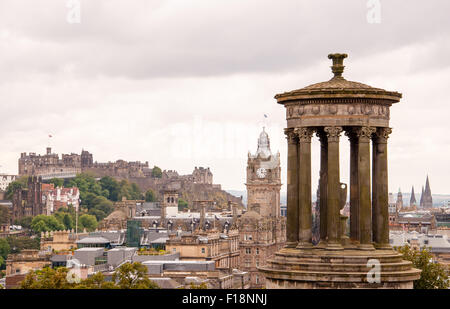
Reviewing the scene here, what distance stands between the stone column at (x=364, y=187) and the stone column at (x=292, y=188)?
208 centimetres

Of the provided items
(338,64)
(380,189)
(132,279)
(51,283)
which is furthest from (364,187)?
(132,279)

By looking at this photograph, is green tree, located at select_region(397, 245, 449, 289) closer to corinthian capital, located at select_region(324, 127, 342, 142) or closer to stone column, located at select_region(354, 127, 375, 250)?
stone column, located at select_region(354, 127, 375, 250)

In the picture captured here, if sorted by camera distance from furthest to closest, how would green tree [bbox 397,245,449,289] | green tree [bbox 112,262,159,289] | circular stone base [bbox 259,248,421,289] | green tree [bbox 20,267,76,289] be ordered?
green tree [bbox 112,262,159,289], green tree [bbox 20,267,76,289], green tree [bbox 397,245,449,289], circular stone base [bbox 259,248,421,289]

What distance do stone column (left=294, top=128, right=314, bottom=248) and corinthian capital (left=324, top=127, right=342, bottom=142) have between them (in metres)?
0.60

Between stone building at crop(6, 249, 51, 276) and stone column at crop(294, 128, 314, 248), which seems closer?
stone column at crop(294, 128, 314, 248)

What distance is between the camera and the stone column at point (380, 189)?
44.1 m

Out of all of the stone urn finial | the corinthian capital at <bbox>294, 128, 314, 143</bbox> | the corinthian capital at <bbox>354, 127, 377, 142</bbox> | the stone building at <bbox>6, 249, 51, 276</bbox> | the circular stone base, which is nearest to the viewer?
the circular stone base

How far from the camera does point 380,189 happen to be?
4438 cm

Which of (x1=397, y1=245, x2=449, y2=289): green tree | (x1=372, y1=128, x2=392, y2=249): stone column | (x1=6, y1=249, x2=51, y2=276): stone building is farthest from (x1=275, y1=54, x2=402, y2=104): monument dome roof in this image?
(x1=6, y1=249, x2=51, y2=276): stone building

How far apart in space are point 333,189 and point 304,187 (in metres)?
1.02

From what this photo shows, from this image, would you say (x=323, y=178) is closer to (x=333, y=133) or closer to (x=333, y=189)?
(x=333, y=189)

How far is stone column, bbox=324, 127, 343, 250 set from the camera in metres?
43.2
